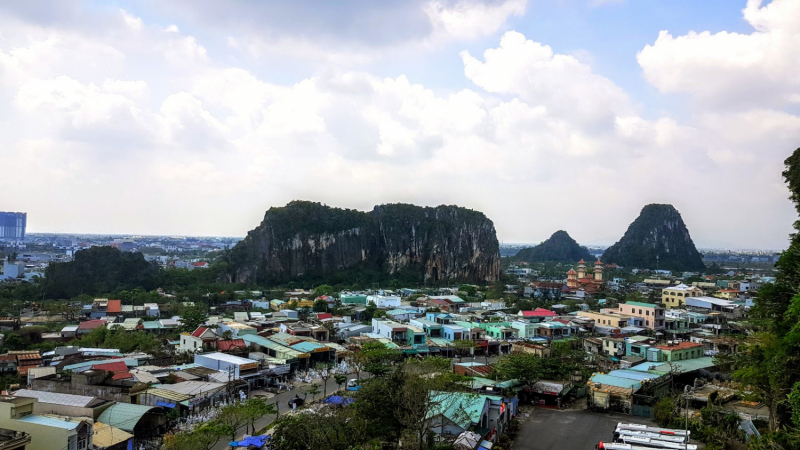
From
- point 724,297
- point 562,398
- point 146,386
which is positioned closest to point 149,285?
point 146,386

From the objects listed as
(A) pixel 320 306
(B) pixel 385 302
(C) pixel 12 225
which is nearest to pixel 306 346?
(A) pixel 320 306

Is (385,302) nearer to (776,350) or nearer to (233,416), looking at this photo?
(233,416)

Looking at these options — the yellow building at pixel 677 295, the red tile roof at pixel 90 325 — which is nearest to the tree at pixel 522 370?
the red tile roof at pixel 90 325

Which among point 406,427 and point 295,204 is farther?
point 295,204

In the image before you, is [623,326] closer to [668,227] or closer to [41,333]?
[41,333]

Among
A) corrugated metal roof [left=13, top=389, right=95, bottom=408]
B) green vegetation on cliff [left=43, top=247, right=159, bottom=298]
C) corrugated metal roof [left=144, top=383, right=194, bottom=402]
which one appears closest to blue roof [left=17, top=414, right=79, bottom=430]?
corrugated metal roof [left=13, top=389, right=95, bottom=408]

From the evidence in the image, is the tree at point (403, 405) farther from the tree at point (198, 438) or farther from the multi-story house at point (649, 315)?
the multi-story house at point (649, 315)
